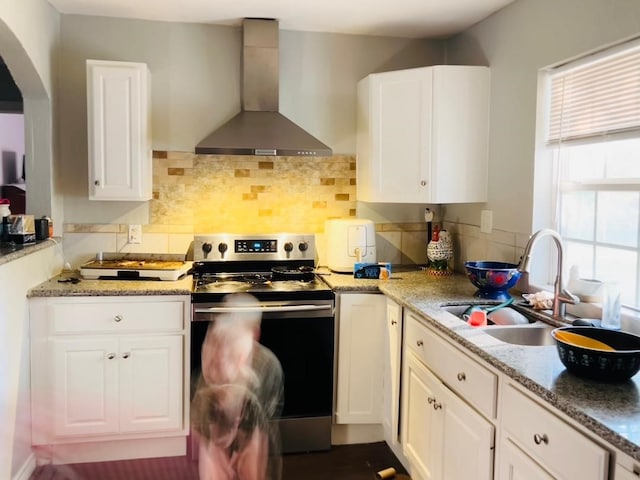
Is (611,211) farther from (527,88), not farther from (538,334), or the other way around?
(527,88)

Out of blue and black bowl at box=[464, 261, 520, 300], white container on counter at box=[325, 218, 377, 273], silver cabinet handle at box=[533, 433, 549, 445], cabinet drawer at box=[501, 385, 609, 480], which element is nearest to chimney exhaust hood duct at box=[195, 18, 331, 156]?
white container on counter at box=[325, 218, 377, 273]

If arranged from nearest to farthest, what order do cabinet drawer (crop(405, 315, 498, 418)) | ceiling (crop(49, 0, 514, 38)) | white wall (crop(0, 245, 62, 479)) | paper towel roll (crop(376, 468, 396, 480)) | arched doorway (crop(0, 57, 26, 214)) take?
cabinet drawer (crop(405, 315, 498, 418)) < white wall (crop(0, 245, 62, 479)) < paper towel roll (crop(376, 468, 396, 480)) < ceiling (crop(49, 0, 514, 38)) < arched doorway (crop(0, 57, 26, 214))

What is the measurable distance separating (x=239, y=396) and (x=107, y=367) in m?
0.66

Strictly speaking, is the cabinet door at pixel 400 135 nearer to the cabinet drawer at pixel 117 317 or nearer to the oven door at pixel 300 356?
the oven door at pixel 300 356

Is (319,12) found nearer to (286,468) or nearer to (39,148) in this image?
(39,148)

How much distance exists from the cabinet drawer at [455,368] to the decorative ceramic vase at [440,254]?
0.79 meters

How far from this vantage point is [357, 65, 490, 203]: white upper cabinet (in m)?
3.19

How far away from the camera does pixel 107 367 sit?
9.48ft

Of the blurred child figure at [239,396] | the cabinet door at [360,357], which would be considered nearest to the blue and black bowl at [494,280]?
the cabinet door at [360,357]

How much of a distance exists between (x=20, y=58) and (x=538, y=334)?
2.63 metres

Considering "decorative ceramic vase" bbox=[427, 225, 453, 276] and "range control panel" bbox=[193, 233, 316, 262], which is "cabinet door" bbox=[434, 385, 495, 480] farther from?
"range control panel" bbox=[193, 233, 316, 262]

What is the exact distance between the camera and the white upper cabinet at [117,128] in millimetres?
3061

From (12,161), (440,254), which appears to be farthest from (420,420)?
(12,161)

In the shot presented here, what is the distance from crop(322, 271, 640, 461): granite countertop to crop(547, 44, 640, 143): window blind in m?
0.89
